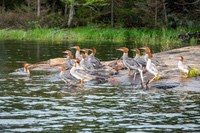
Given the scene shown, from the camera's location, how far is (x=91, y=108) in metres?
18.3

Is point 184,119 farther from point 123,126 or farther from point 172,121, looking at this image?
point 123,126

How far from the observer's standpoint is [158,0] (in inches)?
2562

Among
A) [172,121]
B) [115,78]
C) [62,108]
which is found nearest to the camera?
[172,121]

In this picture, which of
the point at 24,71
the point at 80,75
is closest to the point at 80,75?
the point at 80,75

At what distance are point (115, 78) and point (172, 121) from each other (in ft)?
31.1

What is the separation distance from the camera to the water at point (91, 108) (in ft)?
50.6

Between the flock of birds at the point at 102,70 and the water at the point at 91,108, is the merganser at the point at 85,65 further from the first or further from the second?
the water at the point at 91,108

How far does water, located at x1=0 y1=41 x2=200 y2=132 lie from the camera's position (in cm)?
1543

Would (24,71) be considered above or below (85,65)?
below

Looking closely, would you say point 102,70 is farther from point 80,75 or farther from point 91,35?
point 91,35

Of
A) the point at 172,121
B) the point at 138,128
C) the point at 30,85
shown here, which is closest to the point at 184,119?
the point at 172,121

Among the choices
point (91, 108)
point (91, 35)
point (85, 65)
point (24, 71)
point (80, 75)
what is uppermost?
point (91, 35)

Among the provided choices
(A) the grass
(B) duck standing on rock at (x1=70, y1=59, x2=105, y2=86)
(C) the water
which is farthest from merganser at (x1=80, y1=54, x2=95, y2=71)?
(A) the grass

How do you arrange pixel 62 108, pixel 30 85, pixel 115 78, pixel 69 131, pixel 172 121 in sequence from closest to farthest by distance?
pixel 69 131
pixel 172 121
pixel 62 108
pixel 30 85
pixel 115 78
